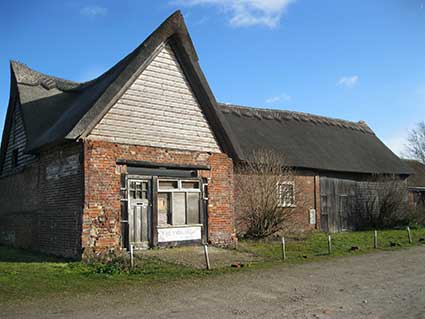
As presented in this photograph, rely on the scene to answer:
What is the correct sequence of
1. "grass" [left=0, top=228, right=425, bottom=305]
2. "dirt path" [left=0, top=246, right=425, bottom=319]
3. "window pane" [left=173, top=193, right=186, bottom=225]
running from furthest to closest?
"window pane" [left=173, top=193, right=186, bottom=225]
"grass" [left=0, top=228, right=425, bottom=305]
"dirt path" [left=0, top=246, right=425, bottom=319]

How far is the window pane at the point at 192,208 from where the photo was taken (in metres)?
16.4

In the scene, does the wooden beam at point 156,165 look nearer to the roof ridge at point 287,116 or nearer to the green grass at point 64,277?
the green grass at point 64,277

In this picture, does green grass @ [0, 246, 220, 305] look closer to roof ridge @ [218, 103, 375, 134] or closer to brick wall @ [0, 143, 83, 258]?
brick wall @ [0, 143, 83, 258]

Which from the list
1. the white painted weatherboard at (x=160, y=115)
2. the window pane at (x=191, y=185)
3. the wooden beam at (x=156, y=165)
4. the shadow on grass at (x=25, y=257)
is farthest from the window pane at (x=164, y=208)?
the shadow on grass at (x=25, y=257)

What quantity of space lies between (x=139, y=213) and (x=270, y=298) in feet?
22.9

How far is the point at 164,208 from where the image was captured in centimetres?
1588

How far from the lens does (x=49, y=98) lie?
18.9m

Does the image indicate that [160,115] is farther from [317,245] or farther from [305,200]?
[305,200]

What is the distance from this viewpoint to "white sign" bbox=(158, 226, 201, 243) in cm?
1562

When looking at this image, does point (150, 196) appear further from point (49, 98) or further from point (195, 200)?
point (49, 98)

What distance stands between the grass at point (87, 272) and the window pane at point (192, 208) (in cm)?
198

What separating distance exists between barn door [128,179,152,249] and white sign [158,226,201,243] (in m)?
0.52

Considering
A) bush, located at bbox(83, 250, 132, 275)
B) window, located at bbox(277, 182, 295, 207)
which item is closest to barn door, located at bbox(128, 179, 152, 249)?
bush, located at bbox(83, 250, 132, 275)

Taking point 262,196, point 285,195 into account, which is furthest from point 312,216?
point 262,196
